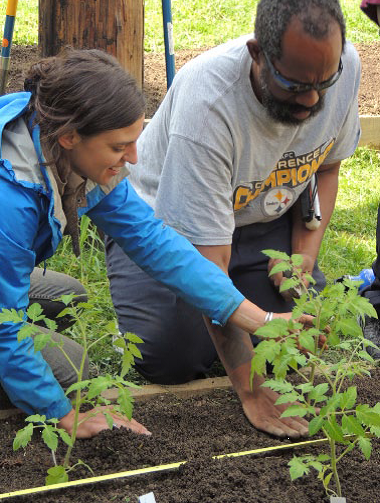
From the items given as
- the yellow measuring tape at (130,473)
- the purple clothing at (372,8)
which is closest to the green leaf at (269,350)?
the yellow measuring tape at (130,473)

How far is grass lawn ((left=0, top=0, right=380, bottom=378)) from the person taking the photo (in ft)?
12.4

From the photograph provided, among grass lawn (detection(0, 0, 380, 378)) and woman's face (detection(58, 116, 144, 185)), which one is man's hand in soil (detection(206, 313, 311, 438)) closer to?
grass lawn (detection(0, 0, 380, 378))

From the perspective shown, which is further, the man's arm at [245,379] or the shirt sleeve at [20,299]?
the man's arm at [245,379]

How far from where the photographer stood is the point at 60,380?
269 centimetres

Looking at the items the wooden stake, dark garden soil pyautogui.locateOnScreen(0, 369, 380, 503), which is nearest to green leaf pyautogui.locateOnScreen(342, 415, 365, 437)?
dark garden soil pyautogui.locateOnScreen(0, 369, 380, 503)

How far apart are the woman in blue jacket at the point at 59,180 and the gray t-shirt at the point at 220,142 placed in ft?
0.69

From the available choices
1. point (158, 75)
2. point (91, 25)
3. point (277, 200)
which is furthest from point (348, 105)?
point (158, 75)

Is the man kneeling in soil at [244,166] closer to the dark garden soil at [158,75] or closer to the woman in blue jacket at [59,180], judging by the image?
the woman in blue jacket at [59,180]

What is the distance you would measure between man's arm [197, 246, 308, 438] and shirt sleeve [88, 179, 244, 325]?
0.18m

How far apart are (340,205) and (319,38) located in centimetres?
276

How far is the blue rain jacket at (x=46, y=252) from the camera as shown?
223 cm

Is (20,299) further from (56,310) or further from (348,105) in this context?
(348,105)

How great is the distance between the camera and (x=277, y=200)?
2.97 meters

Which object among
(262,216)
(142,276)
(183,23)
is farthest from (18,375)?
(183,23)
